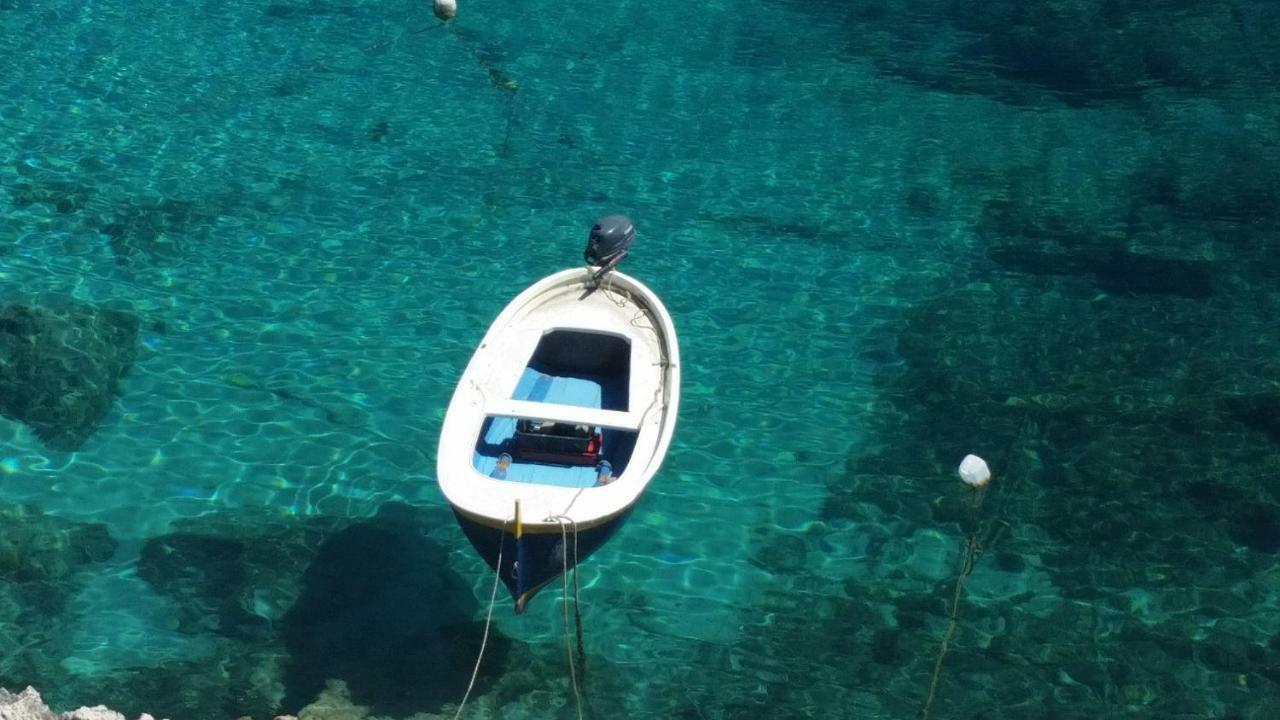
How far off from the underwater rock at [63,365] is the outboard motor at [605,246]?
5.91m

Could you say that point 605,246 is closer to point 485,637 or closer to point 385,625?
point 385,625

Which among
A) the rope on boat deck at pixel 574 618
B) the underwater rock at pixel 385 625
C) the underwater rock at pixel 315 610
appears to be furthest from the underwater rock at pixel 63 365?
the rope on boat deck at pixel 574 618

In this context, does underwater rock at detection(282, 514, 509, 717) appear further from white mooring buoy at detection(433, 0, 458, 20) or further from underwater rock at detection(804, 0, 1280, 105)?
underwater rock at detection(804, 0, 1280, 105)

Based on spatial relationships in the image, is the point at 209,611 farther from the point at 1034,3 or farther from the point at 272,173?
the point at 1034,3

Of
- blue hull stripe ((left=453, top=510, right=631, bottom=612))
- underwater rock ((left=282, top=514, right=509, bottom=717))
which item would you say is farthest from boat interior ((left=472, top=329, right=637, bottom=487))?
underwater rock ((left=282, top=514, right=509, bottom=717))

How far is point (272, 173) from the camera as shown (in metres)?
18.6

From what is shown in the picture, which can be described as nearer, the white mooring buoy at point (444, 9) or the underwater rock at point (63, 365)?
the underwater rock at point (63, 365)

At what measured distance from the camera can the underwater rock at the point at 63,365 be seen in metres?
13.5

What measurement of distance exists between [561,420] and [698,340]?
16.2 ft

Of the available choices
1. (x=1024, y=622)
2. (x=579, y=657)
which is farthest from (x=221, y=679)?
(x=1024, y=622)

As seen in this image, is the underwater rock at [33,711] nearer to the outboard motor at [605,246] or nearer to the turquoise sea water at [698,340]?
the turquoise sea water at [698,340]

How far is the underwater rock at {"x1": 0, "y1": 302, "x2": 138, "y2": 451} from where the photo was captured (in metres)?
13.5

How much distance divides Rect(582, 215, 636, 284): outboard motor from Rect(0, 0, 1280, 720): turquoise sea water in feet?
6.77

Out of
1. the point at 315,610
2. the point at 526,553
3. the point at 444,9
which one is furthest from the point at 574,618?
the point at 444,9
